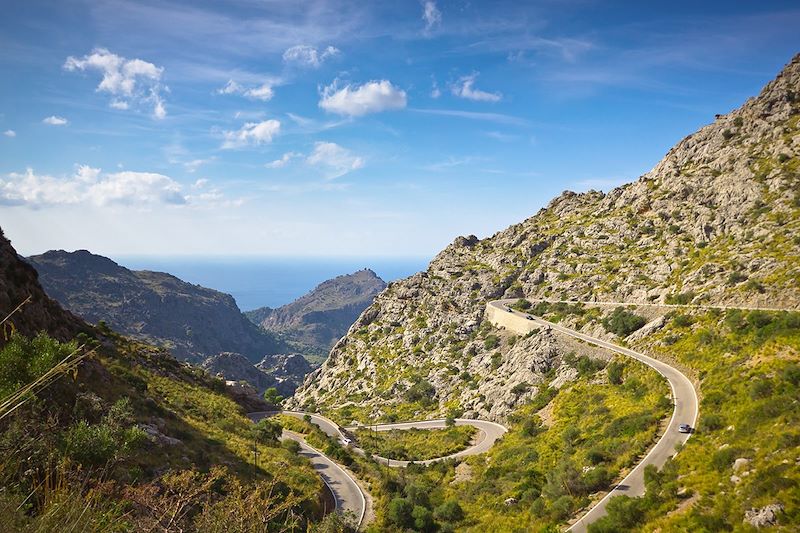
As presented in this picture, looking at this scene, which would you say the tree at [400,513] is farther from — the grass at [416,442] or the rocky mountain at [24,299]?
the rocky mountain at [24,299]

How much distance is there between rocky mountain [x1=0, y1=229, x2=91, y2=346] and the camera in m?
29.9

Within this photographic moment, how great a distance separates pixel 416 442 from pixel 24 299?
50.1 m

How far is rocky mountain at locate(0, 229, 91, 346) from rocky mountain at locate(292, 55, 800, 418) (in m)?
57.7

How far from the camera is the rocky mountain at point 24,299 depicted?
29859 millimetres

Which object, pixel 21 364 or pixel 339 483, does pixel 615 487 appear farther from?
pixel 21 364

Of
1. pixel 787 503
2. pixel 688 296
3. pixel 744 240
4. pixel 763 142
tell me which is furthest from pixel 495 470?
pixel 763 142

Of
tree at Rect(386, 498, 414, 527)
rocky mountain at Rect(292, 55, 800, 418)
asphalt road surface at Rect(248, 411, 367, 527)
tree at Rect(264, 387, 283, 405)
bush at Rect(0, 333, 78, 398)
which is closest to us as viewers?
bush at Rect(0, 333, 78, 398)

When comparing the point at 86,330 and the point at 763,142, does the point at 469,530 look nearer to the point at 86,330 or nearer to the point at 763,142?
the point at 86,330

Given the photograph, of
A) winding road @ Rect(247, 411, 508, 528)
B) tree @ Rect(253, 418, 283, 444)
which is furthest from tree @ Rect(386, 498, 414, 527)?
tree @ Rect(253, 418, 283, 444)

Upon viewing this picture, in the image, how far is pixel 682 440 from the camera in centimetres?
3020

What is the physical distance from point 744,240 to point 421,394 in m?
62.9

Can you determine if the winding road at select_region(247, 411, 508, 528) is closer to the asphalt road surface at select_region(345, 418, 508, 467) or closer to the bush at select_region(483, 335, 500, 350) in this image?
the asphalt road surface at select_region(345, 418, 508, 467)

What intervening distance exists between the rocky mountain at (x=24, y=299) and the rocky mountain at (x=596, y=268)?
57660 mm

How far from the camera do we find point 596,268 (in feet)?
292
